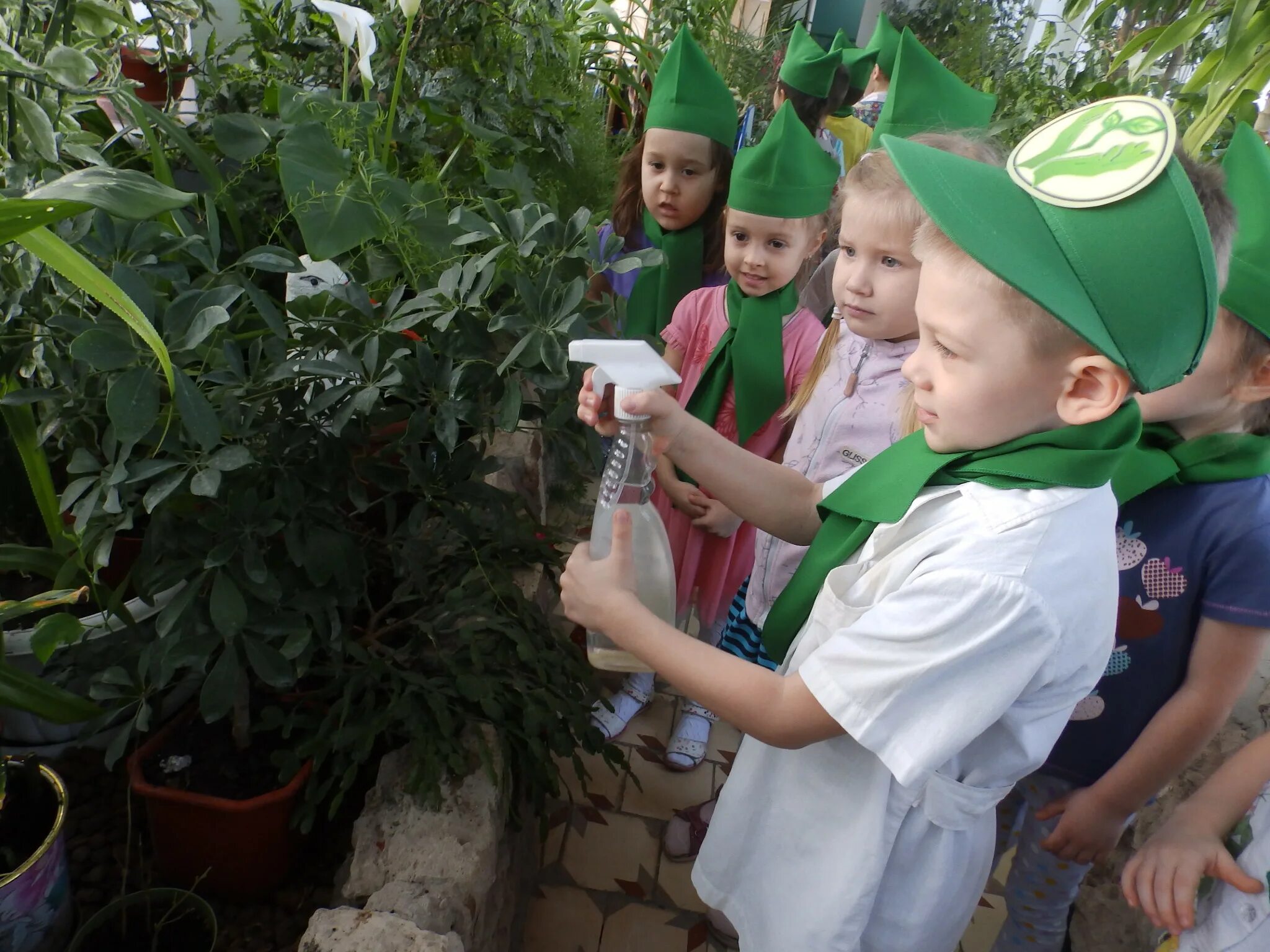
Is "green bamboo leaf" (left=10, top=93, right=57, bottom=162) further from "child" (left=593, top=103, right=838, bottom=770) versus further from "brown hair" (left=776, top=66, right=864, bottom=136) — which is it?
"brown hair" (left=776, top=66, right=864, bottom=136)

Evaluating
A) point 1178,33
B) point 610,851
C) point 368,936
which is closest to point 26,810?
point 368,936

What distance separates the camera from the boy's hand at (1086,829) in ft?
3.33

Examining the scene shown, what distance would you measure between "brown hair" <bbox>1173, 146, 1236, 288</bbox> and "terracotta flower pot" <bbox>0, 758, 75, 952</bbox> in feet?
4.23

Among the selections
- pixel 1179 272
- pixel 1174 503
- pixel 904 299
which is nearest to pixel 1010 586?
pixel 1179 272

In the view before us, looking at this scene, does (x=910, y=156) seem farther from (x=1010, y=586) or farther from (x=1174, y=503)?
(x=1174, y=503)

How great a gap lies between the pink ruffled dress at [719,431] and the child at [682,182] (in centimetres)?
11

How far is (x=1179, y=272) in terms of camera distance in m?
0.59

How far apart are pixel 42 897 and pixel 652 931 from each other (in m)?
0.93

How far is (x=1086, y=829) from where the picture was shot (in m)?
1.02

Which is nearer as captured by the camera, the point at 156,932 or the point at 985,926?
the point at 156,932

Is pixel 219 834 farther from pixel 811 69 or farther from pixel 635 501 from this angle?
pixel 811 69

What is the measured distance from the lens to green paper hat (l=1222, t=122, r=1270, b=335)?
0.84m

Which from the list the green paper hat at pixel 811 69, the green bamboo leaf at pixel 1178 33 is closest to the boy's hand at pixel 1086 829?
the green bamboo leaf at pixel 1178 33

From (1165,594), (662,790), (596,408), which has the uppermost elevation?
(596,408)
